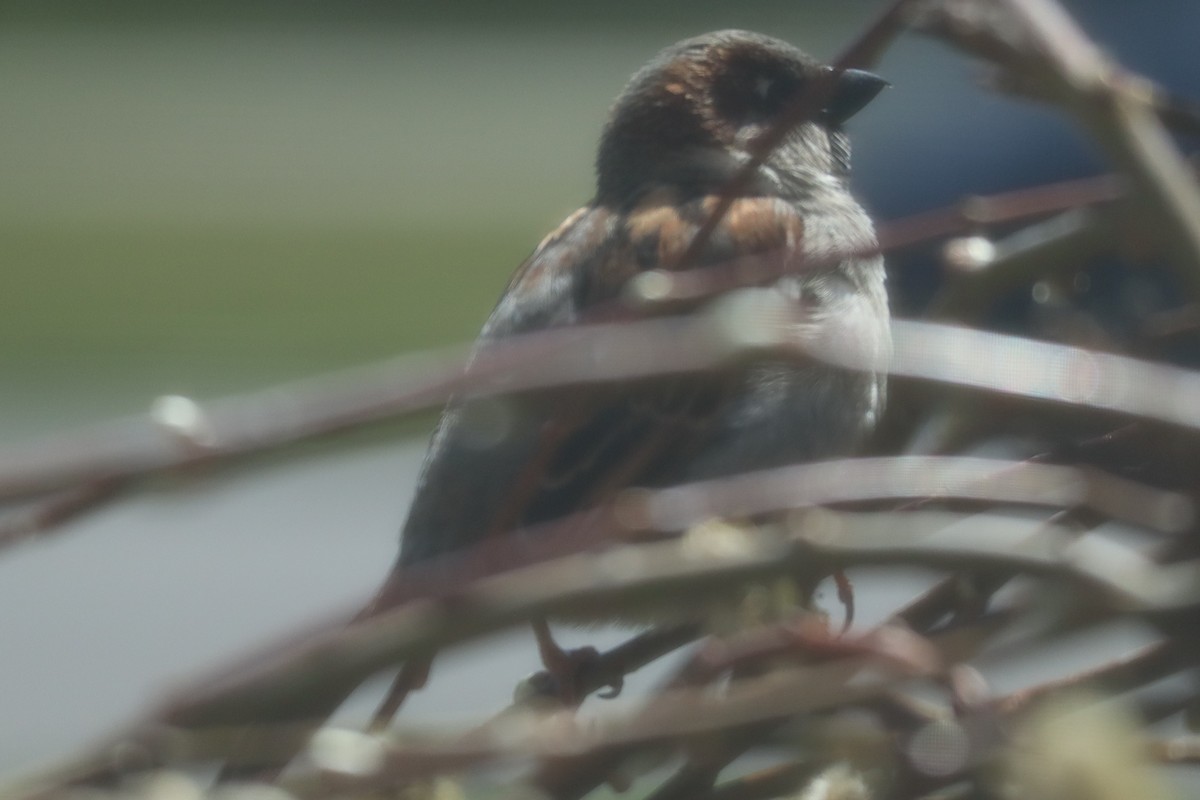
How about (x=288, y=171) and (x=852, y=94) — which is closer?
(x=852, y=94)

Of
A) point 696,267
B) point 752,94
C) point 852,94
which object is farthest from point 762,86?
point 696,267

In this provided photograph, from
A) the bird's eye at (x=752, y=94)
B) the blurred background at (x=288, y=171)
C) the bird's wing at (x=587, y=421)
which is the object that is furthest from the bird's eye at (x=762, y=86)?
the blurred background at (x=288, y=171)

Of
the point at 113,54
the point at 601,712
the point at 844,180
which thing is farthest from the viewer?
the point at 113,54

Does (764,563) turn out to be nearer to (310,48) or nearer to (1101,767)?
(1101,767)

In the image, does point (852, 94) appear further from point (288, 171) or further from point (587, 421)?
point (288, 171)

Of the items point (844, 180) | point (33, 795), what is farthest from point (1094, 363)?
point (844, 180)

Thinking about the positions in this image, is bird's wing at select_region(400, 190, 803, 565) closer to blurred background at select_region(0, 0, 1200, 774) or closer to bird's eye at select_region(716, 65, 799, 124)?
bird's eye at select_region(716, 65, 799, 124)
